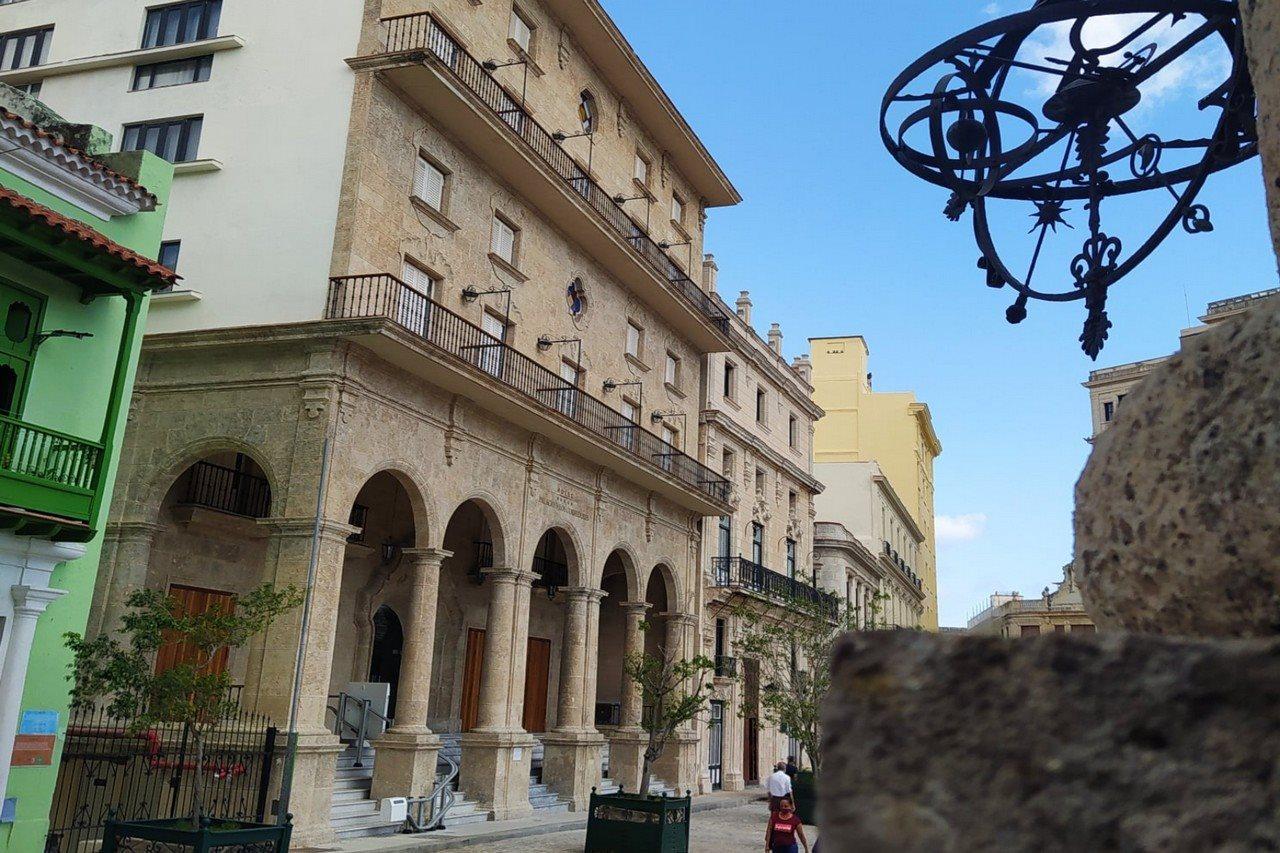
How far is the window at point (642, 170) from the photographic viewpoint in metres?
27.8

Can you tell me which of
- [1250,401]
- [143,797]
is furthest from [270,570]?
[1250,401]

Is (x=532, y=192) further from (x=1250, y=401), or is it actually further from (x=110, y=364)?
(x=1250, y=401)

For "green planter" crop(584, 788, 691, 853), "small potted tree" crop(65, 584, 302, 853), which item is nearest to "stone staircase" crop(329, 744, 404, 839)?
"green planter" crop(584, 788, 691, 853)

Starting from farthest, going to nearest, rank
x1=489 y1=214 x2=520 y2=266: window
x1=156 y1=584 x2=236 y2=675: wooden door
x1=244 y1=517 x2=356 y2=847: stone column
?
x1=489 y1=214 x2=520 y2=266: window, x1=156 y1=584 x2=236 y2=675: wooden door, x1=244 y1=517 x2=356 y2=847: stone column

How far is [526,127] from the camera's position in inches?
832

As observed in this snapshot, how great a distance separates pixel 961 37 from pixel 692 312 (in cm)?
2485

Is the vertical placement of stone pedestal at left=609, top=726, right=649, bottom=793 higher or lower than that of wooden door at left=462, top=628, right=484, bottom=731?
lower

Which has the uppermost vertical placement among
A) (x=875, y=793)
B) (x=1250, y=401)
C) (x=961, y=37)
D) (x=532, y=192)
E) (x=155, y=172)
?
(x=532, y=192)

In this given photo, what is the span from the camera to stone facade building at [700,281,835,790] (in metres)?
31.1

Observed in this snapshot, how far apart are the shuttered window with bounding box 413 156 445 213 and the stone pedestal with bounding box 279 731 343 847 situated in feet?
30.5

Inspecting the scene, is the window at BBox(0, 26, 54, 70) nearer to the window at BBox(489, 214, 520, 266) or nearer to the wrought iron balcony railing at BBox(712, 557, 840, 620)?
the window at BBox(489, 214, 520, 266)

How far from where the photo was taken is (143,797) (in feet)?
47.0

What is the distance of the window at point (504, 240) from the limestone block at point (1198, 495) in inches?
784

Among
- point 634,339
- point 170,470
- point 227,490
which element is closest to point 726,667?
point 634,339
